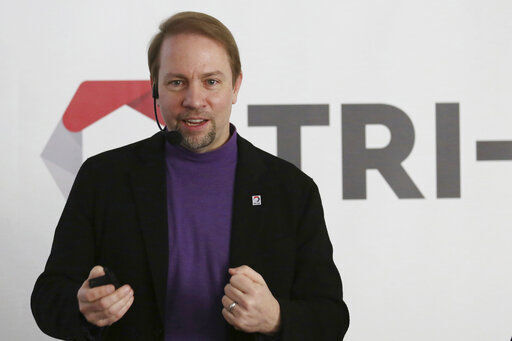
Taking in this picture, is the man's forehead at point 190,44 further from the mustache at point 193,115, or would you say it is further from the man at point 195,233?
the mustache at point 193,115

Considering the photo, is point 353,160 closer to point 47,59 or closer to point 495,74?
point 495,74

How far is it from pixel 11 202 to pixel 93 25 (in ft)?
2.62

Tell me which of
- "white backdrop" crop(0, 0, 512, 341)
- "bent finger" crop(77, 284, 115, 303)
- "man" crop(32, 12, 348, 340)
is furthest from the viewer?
"white backdrop" crop(0, 0, 512, 341)

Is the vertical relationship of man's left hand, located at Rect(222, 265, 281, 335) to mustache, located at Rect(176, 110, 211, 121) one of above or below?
below

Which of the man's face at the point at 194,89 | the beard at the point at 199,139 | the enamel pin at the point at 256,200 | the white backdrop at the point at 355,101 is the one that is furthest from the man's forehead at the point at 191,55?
the white backdrop at the point at 355,101

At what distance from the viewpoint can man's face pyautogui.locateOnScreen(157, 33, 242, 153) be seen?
48.4 inches

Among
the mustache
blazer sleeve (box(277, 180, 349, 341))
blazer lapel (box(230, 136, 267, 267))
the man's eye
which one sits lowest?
blazer sleeve (box(277, 180, 349, 341))

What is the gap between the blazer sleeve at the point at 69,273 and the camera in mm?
1079

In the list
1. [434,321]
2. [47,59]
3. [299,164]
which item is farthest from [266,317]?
[47,59]

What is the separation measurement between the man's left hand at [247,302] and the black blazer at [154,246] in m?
0.05

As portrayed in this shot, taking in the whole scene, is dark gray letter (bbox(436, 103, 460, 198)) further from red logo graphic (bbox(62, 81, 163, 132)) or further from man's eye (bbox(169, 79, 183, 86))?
man's eye (bbox(169, 79, 183, 86))

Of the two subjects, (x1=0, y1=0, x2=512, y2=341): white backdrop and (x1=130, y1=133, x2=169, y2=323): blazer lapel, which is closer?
(x1=130, y1=133, x2=169, y2=323): blazer lapel

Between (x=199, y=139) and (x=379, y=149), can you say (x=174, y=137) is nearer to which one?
(x=199, y=139)

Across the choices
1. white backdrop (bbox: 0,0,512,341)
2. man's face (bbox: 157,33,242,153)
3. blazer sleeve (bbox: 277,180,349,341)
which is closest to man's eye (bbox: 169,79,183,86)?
man's face (bbox: 157,33,242,153)
